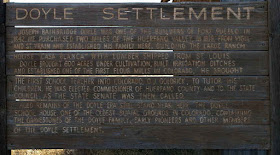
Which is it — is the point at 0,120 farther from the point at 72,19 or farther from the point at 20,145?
the point at 72,19

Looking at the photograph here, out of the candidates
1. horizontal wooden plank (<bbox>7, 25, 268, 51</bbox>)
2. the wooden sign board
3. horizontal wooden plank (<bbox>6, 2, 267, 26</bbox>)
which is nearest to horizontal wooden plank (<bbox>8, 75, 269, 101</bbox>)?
the wooden sign board

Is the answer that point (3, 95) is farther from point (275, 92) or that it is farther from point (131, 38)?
point (275, 92)

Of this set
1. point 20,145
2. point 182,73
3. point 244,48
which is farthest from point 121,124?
point 244,48

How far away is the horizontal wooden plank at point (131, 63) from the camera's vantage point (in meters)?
4.12

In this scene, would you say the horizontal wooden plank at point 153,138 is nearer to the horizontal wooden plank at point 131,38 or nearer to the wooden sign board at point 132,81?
the wooden sign board at point 132,81

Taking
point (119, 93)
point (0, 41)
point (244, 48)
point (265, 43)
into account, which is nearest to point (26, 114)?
point (0, 41)

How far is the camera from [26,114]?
4.14 meters

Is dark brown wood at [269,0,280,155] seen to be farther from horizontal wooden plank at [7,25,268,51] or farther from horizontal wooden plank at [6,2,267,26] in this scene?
horizontal wooden plank at [6,2,267,26]

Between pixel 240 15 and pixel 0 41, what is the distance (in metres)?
3.65

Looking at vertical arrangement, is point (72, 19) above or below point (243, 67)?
above

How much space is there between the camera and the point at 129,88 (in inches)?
163

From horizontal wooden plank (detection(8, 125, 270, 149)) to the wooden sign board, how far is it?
0.05 feet

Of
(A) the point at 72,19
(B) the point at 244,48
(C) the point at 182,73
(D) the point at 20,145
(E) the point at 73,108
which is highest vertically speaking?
(A) the point at 72,19

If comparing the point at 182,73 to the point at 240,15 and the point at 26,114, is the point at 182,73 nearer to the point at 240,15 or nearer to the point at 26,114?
the point at 240,15
